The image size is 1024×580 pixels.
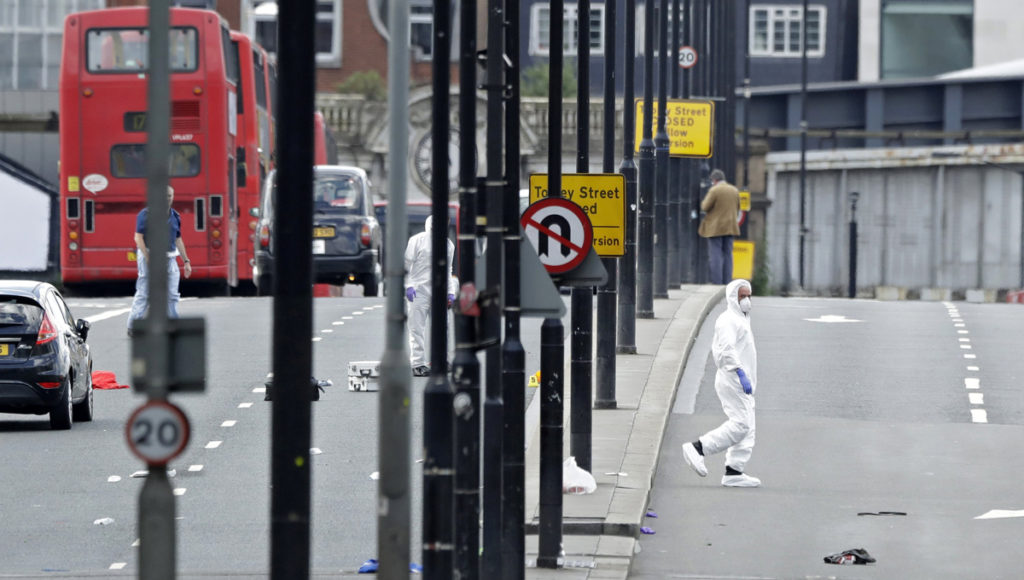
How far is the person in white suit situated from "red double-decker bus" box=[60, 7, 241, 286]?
1535cm

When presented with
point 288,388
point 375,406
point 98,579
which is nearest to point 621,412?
point 375,406

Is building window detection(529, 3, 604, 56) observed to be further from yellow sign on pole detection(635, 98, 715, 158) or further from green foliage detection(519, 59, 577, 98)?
yellow sign on pole detection(635, 98, 715, 158)

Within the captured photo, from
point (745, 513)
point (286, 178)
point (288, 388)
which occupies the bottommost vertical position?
point (745, 513)

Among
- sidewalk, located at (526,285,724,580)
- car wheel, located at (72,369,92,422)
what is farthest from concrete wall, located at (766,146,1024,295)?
car wheel, located at (72,369,92,422)

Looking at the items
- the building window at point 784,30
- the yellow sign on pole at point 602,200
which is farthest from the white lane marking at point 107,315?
the building window at point 784,30

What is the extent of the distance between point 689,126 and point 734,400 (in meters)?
18.5

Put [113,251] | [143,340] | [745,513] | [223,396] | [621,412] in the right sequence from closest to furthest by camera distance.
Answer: [143,340], [745,513], [621,412], [223,396], [113,251]

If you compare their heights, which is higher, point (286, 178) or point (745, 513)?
point (286, 178)

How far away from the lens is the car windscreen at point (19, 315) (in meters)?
18.2

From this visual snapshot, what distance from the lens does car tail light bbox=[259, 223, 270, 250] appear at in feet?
107

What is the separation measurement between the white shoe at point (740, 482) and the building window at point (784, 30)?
5911 centimetres

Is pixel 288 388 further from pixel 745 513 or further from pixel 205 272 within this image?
pixel 205 272

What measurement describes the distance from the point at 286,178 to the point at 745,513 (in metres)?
8.31

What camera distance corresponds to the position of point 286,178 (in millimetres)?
7598
